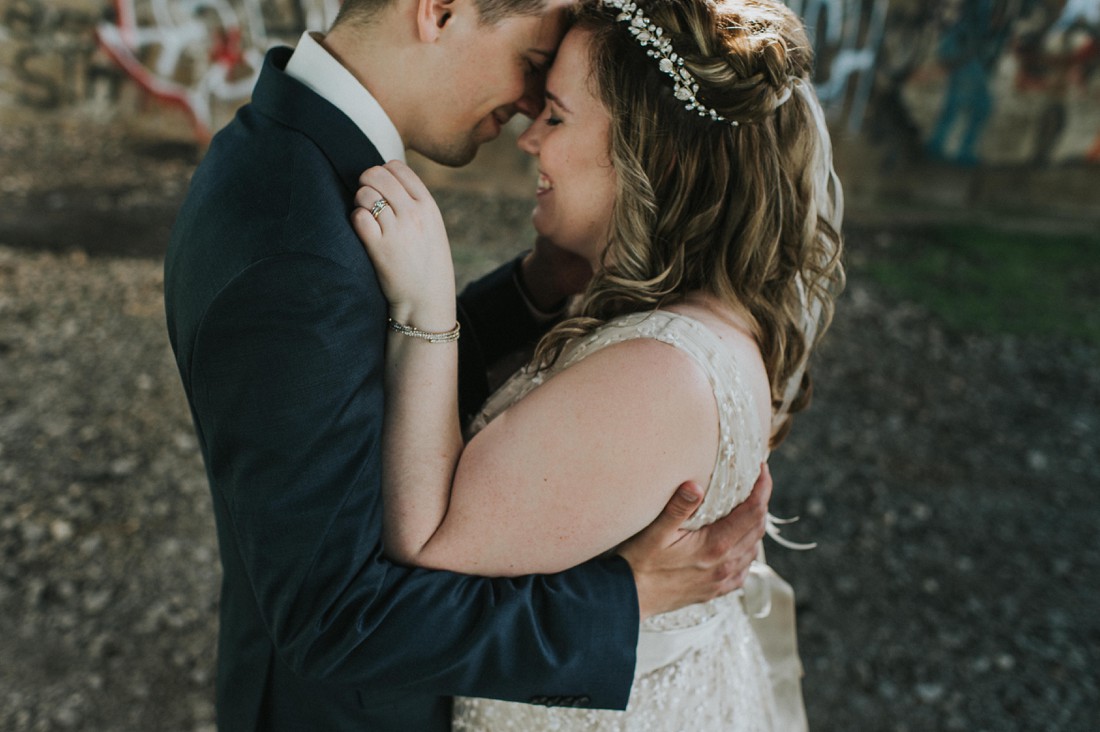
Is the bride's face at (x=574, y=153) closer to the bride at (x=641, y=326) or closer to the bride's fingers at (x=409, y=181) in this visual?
the bride at (x=641, y=326)

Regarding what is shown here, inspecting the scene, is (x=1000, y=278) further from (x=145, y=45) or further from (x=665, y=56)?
(x=145, y=45)

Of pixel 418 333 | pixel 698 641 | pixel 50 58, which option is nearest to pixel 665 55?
pixel 418 333

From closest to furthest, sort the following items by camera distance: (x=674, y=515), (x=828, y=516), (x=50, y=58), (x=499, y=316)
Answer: (x=674, y=515) < (x=499, y=316) < (x=828, y=516) < (x=50, y=58)

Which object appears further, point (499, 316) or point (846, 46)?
point (846, 46)

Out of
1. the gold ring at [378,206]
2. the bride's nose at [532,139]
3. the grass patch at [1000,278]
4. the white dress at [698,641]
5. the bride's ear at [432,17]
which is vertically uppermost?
the bride's ear at [432,17]

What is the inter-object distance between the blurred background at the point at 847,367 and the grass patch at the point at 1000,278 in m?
0.03

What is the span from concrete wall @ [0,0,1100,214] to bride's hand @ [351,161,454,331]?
678 cm

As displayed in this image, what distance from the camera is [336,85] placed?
1.60m

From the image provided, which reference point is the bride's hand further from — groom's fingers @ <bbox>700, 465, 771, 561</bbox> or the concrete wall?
the concrete wall

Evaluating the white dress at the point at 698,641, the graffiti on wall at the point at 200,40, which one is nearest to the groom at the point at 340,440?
the white dress at the point at 698,641

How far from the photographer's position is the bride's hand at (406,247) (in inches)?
55.8

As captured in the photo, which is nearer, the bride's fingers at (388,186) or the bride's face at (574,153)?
the bride's fingers at (388,186)

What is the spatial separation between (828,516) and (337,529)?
3440mm

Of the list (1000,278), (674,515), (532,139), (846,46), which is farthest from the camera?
(846,46)
